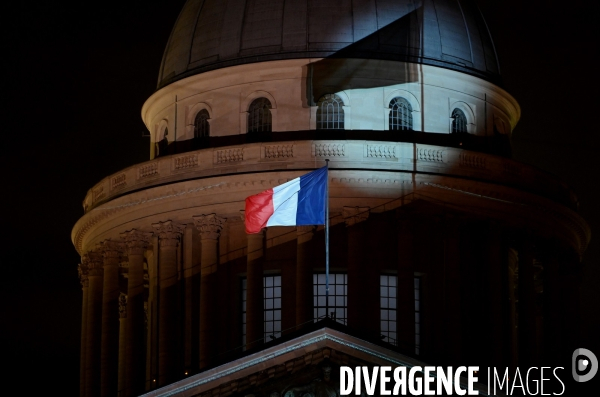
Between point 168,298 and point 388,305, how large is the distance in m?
9.63

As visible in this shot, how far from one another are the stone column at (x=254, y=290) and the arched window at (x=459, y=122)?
10.6 metres

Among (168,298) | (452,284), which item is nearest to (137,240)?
(168,298)

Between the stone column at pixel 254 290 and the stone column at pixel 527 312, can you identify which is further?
the stone column at pixel 527 312

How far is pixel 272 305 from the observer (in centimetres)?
9488

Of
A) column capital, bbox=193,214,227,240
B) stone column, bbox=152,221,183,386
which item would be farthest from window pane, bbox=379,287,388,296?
stone column, bbox=152,221,183,386

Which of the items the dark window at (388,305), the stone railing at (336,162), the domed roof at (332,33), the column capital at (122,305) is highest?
the domed roof at (332,33)

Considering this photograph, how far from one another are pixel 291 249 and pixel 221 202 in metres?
3.59

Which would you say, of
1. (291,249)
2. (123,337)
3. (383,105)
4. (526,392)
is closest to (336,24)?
(383,105)

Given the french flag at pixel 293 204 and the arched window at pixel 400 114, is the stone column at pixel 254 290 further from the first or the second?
the french flag at pixel 293 204

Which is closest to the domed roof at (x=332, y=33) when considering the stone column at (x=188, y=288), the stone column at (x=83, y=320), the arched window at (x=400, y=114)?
the arched window at (x=400, y=114)

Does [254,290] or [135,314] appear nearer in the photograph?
[254,290]

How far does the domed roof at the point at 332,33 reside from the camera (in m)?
97.4

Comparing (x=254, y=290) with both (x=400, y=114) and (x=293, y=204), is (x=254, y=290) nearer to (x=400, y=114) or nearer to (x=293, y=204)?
(x=400, y=114)

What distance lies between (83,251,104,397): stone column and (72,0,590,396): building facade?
0.10 meters
